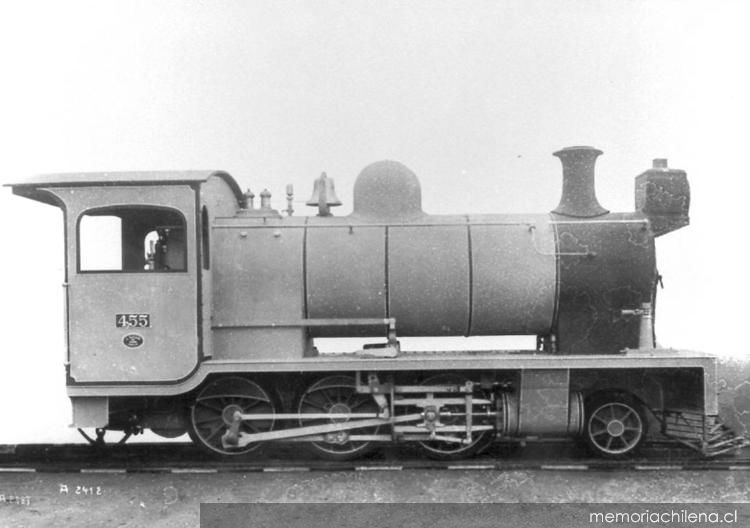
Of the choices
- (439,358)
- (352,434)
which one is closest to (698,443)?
(439,358)

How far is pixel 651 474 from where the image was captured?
351 inches

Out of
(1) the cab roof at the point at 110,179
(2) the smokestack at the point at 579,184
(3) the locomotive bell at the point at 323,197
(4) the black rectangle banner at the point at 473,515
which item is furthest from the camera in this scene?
(3) the locomotive bell at the point at 323,197

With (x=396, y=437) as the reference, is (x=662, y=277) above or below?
above

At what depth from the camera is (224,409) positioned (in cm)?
944

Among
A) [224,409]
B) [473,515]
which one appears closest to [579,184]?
[473,515]

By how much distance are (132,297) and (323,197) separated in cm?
268

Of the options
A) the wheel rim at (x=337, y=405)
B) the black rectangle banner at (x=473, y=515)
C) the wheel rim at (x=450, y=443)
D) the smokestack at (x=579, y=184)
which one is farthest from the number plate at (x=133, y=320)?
the smokestack at (x=579, y=184)

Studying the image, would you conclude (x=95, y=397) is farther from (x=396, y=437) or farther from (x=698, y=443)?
(x=698, y=443)

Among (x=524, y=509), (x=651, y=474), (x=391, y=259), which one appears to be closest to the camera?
(x=524, y=509)

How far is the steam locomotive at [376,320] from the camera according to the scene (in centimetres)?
902

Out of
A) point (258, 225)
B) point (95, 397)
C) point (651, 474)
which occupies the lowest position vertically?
point (651, 474)

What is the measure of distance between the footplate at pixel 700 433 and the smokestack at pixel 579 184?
8.85 ft

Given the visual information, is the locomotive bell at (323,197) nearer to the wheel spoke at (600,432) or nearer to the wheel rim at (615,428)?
the wheel rim at (615,428)

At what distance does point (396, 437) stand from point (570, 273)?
296 cm
